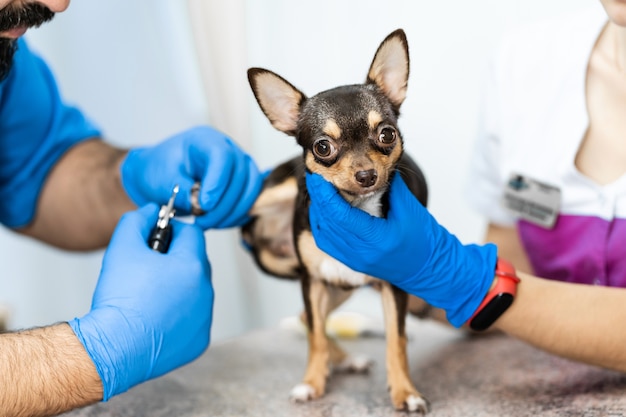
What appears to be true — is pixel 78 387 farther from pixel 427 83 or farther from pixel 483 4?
pixel 483 4

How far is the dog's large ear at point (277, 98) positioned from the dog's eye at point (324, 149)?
3.7 inches

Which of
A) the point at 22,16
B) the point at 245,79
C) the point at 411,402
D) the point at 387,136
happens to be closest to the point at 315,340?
the point at 411,402

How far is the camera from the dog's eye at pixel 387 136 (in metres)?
1.13

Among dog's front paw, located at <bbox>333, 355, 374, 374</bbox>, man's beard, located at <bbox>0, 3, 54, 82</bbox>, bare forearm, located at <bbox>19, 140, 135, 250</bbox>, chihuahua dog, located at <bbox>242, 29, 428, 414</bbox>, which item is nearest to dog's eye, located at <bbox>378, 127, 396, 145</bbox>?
chihuahua dog, located at <bbox>242, 29, 428, 414</bbox>

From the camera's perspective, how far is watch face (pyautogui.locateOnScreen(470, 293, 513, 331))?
49.5 inches

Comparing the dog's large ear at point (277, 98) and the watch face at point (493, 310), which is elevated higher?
the dog's large ear at point (277, 98)

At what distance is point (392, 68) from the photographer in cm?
118

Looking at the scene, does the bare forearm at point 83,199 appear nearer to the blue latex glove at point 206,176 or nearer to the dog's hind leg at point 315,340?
the blue latex glove at point 206,176

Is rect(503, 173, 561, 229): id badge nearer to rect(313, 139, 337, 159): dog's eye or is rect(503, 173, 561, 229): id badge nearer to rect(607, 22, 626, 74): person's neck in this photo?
rect(607, 22, 626, 74): person's neck

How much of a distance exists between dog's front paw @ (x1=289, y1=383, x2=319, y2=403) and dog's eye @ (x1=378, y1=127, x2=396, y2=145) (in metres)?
0.51

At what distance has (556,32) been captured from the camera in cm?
164

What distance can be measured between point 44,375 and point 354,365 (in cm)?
65

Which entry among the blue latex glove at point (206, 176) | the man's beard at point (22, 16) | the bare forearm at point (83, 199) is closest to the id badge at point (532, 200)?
the blue latex glove at point (206, 176)

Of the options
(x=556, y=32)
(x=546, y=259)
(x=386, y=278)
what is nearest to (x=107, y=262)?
(x=386, y=278)
